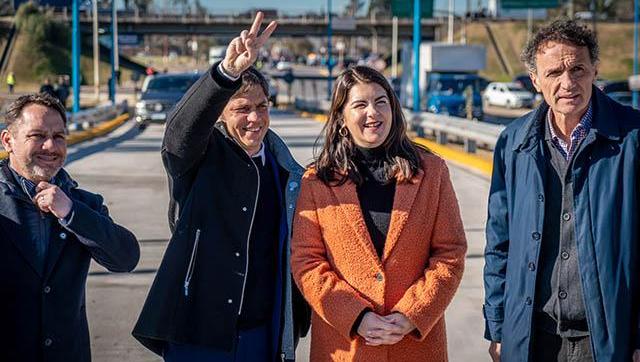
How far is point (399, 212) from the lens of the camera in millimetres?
3836

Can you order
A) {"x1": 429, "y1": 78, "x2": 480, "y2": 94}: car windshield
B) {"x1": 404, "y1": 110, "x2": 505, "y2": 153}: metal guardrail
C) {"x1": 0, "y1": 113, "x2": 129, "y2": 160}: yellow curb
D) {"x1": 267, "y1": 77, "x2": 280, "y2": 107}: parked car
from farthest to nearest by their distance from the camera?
{"x1": 429, "y1": 78, "x2": 480, "y2": 94}: car windshield < {"x1": 0, "y1": 113, "x2": 129, "y2": 160}: yellow curb < {"x1": 404, "y1": 110, "x2": 505, "y2": 153}: metal guardrail < {"x1": 267, "y1": 77, "x2": 280, "y2": 107}: parked car

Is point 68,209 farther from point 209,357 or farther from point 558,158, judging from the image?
point 558,158

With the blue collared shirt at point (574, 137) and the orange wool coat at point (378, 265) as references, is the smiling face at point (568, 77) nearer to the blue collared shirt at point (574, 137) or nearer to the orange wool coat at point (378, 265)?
the blue collared shirt at point (574, 137)

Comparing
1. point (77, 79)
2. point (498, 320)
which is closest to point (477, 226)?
point (498, 320)

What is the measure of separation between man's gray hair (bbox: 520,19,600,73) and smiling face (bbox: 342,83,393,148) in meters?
0.59

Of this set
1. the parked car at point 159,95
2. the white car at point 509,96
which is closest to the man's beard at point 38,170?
the parked car at point 159,95

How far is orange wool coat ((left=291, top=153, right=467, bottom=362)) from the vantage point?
381 cm

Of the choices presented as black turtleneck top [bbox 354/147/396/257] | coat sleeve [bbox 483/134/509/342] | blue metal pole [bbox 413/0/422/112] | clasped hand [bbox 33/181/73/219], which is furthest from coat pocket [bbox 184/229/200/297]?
blue metal pole [bbox 413/0/422/112]

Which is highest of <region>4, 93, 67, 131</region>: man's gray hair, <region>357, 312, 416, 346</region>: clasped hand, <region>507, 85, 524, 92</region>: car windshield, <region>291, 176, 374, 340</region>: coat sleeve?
<region>4, 93, 67, 131</region>: man's gray hair

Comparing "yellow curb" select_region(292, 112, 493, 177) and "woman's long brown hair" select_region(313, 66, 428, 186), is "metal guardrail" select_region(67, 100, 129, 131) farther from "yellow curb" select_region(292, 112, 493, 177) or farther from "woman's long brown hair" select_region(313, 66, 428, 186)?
"woman's long brown hair" select_region(313, 66, 428, 186)

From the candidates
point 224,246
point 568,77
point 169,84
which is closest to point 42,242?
point 224,246

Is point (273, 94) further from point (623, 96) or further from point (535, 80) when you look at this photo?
point (535, 80)

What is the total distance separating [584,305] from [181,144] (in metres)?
1.56

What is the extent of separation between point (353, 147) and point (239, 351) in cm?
89
